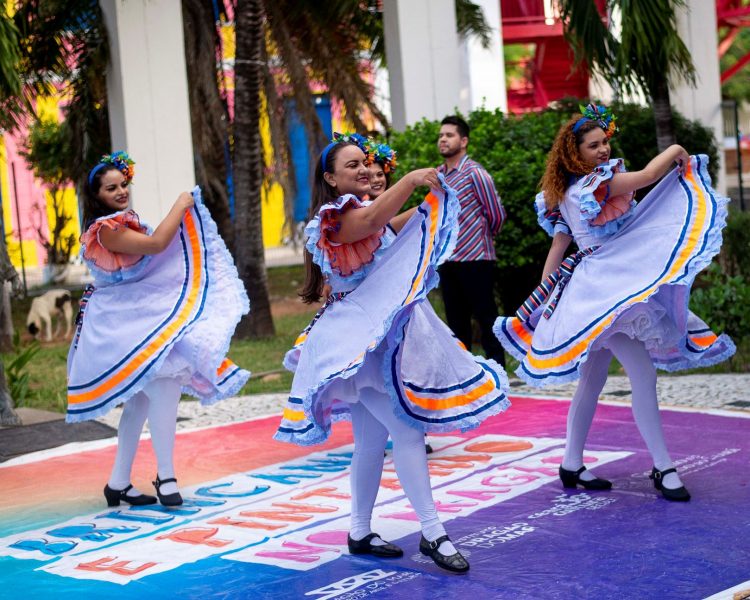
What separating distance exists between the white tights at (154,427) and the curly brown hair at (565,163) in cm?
200

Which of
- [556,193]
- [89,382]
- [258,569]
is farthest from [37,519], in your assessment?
[556,193]

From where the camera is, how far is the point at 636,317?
4.97m

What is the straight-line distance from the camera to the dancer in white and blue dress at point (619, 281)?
496cm

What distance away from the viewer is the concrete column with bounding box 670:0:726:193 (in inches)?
522

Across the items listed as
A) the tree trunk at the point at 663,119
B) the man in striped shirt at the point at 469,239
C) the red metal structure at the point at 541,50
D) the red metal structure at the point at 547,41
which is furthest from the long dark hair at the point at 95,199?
the red metal structure at the point at 541,50

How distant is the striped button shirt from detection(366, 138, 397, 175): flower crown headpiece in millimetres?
2442

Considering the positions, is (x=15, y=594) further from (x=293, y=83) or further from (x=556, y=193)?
(x=293, y=83)

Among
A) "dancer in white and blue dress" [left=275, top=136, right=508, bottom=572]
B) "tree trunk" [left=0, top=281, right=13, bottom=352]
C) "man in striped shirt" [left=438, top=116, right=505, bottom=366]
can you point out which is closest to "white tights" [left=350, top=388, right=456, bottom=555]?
"dancer in white and blue dress" [left=275, top=136, right=508, bottom=572]

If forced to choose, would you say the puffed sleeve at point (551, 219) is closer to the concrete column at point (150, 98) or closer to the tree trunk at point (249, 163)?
the concrete column at point (150, 98)

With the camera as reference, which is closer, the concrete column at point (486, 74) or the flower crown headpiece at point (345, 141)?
the flower crown headpiece at point (345, 141)

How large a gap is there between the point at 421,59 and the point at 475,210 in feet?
16.8

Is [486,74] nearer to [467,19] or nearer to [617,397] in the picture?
[467,19]

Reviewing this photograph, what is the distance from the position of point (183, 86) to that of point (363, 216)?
703 cm

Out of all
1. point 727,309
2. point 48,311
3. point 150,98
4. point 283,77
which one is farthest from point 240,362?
point 727,309
